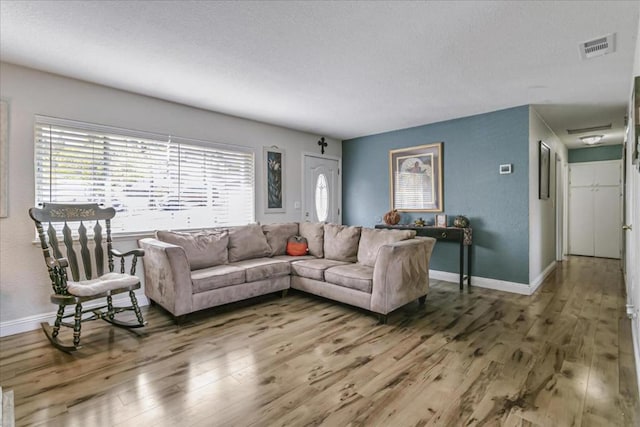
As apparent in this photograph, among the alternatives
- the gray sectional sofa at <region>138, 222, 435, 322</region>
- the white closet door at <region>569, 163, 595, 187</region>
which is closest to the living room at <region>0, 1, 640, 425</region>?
the gray sectional sofa at <region>138, 222, 435, 322</region>

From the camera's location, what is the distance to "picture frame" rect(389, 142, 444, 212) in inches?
187

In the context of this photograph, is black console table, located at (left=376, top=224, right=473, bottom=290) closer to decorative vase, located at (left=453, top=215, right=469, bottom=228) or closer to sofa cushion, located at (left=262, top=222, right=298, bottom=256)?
decorative vase, located at (left=453, top=215, right=469, bottom=228)

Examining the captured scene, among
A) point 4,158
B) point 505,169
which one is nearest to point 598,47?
point 505,169

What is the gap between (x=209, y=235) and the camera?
3707 mm

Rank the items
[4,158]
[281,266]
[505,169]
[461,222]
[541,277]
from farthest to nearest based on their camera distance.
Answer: [541,277] → [461,222] → [505,169] → [281,266] → [4,158]

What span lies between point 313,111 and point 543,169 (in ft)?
10.7

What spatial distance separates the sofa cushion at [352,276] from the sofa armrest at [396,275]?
10 cm

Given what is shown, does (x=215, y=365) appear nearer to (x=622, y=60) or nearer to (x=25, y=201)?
(x=25, y=201)

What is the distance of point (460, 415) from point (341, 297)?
5.71ft

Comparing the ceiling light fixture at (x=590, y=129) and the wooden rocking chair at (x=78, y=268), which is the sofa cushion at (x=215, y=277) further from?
the ceiling light fixture at (x=590, y=129)

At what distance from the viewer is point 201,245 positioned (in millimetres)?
3549

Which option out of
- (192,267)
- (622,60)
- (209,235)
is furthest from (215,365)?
(622,60)

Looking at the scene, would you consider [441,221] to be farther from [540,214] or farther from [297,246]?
[297,246]

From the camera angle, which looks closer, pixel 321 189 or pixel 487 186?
pixel 487 186
